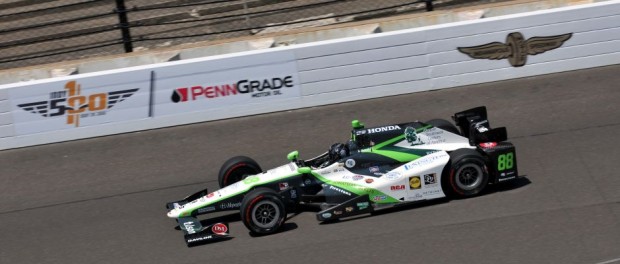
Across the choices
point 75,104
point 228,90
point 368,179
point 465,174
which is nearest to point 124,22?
point 75,104

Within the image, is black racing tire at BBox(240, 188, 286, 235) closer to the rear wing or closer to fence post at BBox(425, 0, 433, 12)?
the rear wing

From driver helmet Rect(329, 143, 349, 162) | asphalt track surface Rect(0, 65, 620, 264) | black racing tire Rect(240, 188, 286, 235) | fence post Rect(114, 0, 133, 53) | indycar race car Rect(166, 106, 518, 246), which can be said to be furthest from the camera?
fence post Rect(114, 0, 133, 53)

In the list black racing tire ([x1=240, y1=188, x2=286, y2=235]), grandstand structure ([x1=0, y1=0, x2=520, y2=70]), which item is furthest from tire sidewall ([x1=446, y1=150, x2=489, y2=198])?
grandstand structure ([x1=0, y1=0, x2=520, y2=70])

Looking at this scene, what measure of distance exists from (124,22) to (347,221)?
6.63 metres

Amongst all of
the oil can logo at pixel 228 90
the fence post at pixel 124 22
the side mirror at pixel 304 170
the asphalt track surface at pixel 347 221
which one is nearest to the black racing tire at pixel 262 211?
the asphalt track surface at pixel 347 221

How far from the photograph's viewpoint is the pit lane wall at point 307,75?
43.9 ft

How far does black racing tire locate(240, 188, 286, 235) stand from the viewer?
9.34m

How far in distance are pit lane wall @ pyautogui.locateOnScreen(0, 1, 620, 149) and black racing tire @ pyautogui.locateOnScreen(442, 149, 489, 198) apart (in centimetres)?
413

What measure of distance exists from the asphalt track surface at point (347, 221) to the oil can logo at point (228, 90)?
0.42 metres

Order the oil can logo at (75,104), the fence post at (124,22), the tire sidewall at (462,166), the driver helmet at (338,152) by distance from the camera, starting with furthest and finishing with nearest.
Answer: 1. the fence post at (124,22)
2. the oil can logo at (75,104)
3. the driver helmet at (338,152)
4. the tire sidewall at (462,166)

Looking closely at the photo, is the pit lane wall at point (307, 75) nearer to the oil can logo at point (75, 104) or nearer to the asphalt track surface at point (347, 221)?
the oil can logo at point (75, 104)

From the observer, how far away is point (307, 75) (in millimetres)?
13602

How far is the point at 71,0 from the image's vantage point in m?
16.4

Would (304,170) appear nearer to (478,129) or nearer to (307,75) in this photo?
(478,129)
